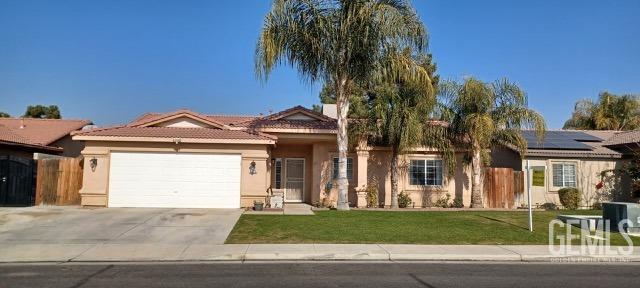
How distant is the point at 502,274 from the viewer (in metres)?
9.22

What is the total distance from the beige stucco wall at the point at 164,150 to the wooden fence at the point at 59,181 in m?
0.70

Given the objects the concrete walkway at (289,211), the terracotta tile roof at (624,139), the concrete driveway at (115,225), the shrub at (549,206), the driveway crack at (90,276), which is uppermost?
the terracotta tile roof at (624,139)

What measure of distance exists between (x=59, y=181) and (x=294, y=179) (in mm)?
9668

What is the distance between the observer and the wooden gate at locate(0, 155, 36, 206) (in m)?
19.3

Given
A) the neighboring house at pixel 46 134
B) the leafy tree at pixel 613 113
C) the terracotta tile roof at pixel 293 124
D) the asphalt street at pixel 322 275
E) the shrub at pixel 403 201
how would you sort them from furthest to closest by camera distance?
the leafy tree at pixel 613 113
the neighboring house at pixel 46 134
the shrub at pixel 403 201
the terracotta tile roof at pixel 293 124
the asphalt street at pixel 322 275

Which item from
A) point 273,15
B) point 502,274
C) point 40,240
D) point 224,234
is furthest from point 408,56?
point 40,240

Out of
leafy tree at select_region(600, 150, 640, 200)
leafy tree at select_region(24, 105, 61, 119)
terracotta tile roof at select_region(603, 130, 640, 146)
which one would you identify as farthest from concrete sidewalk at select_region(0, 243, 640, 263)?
leafy tree at select_region(24, 105, 61, 119)

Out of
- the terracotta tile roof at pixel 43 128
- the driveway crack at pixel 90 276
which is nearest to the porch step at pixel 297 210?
the driveway crack at pixel 90 276

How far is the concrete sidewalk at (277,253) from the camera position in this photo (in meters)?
10.7

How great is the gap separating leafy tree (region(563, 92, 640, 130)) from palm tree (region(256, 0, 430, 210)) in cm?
2149

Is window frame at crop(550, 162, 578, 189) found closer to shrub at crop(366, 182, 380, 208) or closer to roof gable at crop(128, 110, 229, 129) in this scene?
shrub at crop(366, 182, 380, 208)

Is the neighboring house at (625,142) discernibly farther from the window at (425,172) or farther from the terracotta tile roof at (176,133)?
the terracotta tile roof at (176,133)

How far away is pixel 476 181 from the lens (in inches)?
855

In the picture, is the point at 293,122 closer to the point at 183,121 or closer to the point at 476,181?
the point at 183,121
